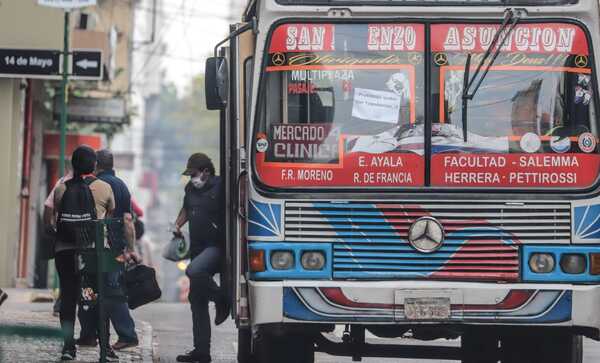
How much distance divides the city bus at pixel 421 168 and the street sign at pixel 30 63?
9.20 metres

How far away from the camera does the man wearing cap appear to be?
12.5 m

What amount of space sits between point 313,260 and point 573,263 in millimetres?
1783

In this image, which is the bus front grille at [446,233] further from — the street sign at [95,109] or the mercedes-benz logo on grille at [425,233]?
the street sign at [95,109]

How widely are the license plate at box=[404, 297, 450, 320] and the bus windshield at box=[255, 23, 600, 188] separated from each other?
80 centimetres

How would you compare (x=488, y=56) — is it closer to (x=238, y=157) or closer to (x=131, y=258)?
(x=238, y=157)

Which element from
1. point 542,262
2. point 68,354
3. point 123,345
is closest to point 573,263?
point 542,262

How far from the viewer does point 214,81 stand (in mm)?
10195

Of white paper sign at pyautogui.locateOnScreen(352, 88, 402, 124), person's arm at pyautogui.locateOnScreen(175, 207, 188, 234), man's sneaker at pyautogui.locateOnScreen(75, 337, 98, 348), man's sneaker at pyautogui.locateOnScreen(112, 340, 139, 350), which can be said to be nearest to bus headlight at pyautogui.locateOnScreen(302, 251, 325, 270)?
white paper sign at pyautogui.locateOnScreen(352, 88, 402, 124)

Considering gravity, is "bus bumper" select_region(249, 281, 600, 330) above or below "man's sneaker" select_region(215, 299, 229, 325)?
above

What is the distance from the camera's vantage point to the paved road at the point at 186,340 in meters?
13.7

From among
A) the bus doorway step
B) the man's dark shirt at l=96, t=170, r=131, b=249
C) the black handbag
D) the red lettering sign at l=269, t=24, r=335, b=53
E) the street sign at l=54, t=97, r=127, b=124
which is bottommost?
the bus doorway step

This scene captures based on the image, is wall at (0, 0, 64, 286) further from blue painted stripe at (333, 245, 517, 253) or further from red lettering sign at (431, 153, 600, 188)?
red lettering sign at (431, 153, 600, 188)

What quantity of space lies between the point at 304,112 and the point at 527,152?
1.56 m

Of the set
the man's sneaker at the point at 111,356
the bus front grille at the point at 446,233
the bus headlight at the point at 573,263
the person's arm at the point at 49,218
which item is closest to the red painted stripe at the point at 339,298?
the bus front grille at the point at 446,233
